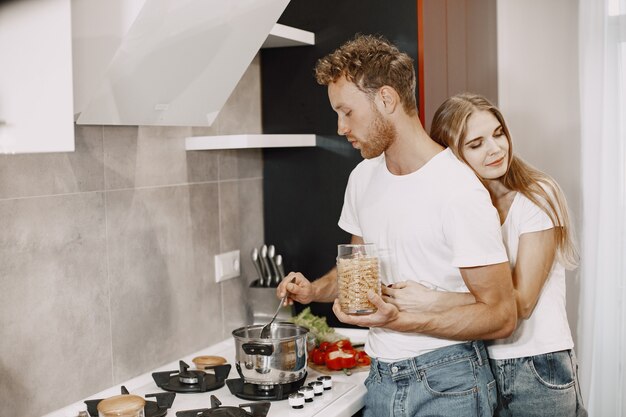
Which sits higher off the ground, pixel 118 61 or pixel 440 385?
pixel 118 61

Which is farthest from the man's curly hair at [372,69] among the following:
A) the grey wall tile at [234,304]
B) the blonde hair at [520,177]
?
the grey wall tile at [234,304]

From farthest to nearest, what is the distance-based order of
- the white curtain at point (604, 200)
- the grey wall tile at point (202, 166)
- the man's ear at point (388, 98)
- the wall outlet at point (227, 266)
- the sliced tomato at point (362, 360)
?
the white curtain at point (604, 200), the wall outlet at point (227, 266), the grey wall tile at point (202, 166), the sliced tomato at point (362, 360), the man's ear at point (388, 98)

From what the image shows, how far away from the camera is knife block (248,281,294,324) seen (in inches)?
100

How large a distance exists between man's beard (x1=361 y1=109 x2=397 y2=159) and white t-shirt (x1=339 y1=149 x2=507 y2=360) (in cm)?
10

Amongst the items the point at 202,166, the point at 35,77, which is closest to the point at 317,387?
the point at 202,166

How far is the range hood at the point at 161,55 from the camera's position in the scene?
1.55 m

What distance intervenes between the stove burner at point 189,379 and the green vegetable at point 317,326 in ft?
1.17

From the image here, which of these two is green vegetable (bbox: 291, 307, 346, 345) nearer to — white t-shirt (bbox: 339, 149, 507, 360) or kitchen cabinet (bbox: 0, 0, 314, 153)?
white t-shirt (bbox: 339, 149, 507, 360)

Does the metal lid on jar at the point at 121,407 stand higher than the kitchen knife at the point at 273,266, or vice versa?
the kitchen knife at the point at 273,266

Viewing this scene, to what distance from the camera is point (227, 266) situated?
248cm

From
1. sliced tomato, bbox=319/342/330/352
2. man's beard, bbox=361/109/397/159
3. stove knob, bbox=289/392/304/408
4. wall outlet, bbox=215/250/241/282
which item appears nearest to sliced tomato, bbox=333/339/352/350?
sliced tomato, bbox=319/342/330/352

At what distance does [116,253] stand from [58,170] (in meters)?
0.31

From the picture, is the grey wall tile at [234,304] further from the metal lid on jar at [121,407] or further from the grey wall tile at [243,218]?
the metal lid on jar at [121,407]

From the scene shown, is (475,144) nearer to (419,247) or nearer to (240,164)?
(419,247)
